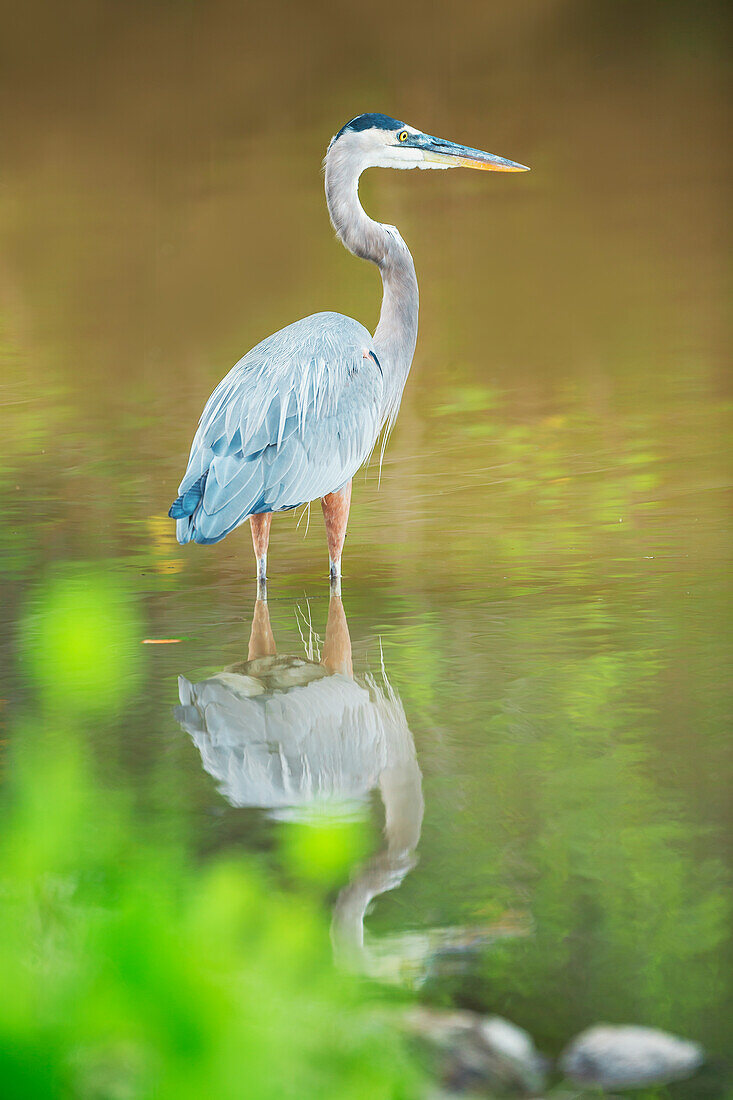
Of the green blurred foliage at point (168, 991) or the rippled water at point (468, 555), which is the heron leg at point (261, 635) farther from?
the green blurred foliage at point (168, 991)

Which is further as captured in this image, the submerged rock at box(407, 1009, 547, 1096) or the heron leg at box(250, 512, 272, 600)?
the heron leg at box(250, 512, 272, 600)

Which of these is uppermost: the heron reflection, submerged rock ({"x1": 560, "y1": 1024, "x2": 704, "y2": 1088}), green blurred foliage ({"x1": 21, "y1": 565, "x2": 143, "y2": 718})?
green blurred foliage ({"x1": 21, "y1": 565, "x2": 143, "y2": 718})

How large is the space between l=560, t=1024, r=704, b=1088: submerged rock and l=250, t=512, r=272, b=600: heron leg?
232cm

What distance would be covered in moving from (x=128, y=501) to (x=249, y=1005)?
471 cm

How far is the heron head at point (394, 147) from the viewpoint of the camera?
405 cm

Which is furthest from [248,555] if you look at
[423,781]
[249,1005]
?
[249,1005]

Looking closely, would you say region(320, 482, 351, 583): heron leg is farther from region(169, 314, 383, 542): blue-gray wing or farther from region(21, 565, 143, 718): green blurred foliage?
region(21, 565, 143, 718): green blurred foliage

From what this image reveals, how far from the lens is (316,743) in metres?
2.42

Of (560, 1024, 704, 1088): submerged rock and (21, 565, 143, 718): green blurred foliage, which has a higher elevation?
(21, 565, 143, 718): green blurred foliage

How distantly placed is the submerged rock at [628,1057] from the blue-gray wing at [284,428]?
207 centimetres

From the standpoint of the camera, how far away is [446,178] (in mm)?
9883

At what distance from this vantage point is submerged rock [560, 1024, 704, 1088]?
4.46 ft

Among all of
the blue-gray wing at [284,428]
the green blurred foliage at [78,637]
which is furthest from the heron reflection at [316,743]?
the green blurred foliage at [78,637]

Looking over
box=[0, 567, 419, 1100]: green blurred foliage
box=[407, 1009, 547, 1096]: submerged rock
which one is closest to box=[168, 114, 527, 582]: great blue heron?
box=[407, 1009, 547, 1096]: submerged rock
